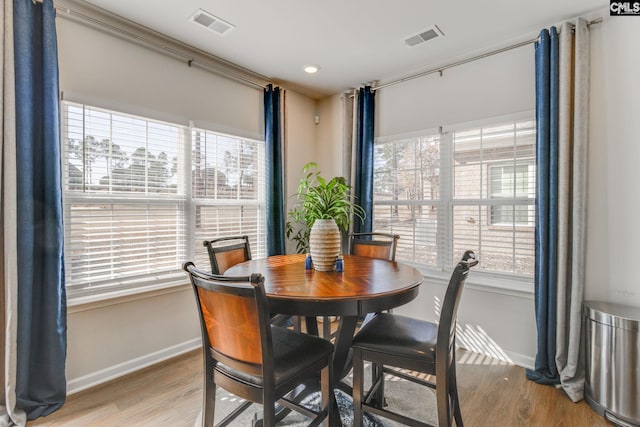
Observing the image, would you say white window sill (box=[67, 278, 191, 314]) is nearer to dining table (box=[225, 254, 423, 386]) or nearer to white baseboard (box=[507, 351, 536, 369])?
dining table (box=[225, 254, 423, 386])

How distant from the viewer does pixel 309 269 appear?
2146 mm

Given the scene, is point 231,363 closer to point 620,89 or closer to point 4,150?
point 4,150

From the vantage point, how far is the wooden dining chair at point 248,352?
1.31m

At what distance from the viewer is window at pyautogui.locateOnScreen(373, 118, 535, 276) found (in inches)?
107

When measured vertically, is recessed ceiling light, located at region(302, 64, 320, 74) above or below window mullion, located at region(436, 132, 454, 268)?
above

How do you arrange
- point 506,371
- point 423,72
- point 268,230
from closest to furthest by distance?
point 506,371, point 423,72, point 268,230

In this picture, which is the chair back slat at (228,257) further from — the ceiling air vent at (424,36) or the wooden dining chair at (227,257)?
the ceiling air vent at (424,36)

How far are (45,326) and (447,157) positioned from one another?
3387 mm

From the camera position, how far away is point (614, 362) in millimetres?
1978

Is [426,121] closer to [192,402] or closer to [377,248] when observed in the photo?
[377,248]

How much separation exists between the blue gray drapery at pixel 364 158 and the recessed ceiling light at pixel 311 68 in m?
0.60

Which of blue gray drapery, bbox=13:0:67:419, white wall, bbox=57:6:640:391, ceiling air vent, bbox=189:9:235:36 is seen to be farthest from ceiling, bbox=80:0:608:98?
blue gray drapery, bbox=13:0:67:419

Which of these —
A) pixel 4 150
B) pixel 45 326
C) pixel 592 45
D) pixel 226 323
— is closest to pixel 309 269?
pixel 226 323

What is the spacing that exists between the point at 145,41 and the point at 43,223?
1.56m
